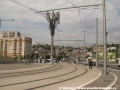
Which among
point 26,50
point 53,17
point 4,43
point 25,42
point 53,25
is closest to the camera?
point 53,17

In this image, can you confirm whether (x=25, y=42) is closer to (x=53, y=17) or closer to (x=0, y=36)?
(x=0, y=36)

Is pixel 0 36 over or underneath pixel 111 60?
over

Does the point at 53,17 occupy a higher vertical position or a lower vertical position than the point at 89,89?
higher

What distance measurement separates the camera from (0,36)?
13450 centimetres

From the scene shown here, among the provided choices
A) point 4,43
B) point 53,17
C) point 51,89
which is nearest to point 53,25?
point 53,17

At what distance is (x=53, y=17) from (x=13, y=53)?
4015 inches

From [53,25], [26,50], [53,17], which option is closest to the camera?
[53,17]

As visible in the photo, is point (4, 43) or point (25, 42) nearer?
point (4, 43)

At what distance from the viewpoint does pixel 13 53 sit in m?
151

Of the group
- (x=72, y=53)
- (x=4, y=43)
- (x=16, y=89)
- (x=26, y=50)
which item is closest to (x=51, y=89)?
(x=16, y=89)

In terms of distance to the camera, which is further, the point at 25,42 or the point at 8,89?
the point at 25,42

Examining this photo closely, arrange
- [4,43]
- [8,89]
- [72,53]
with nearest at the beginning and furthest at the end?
[8,89]
[4,43]
[72,53]

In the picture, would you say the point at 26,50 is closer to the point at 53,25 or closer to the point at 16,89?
the point at 53,25

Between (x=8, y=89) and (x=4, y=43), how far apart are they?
11765 cm
